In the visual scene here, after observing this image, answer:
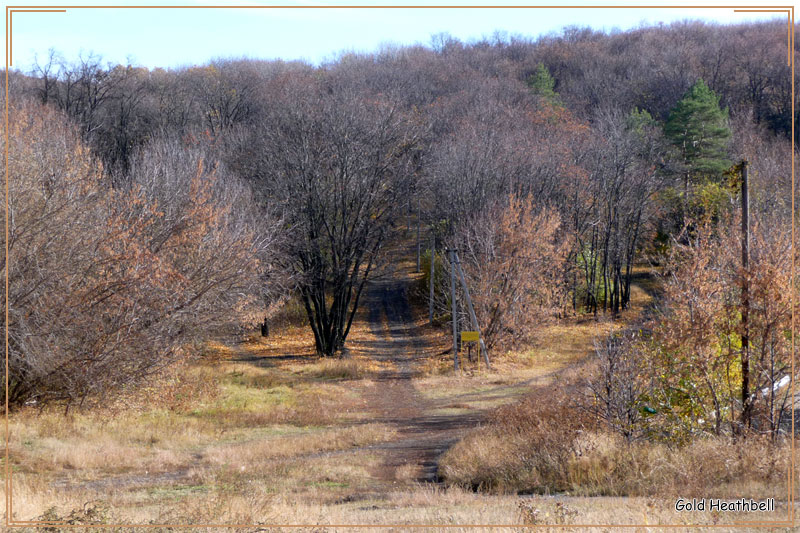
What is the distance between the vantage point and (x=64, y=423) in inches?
621

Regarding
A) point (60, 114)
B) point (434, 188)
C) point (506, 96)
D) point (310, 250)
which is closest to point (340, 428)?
point (310, 250)

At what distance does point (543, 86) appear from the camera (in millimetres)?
60656

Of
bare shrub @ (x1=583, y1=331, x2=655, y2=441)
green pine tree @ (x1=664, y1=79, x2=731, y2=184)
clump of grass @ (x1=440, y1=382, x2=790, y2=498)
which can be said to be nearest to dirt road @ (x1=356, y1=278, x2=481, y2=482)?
clump of grass @ (x1=440, y1=382, x2=790, y2=498)

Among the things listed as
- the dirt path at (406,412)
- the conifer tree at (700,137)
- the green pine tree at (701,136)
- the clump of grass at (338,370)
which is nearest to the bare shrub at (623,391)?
the dirt path at (406,412)

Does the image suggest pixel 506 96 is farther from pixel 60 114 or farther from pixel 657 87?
pixel 60 114

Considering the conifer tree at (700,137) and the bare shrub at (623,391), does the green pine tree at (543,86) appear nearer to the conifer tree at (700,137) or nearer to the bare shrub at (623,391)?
the conifer tree at (700,137)

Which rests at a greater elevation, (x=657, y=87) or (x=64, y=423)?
(x=657, y=87)

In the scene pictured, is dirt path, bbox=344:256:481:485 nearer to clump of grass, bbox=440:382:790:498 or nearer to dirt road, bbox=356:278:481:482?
dirt road, bbox=356:278:481:482

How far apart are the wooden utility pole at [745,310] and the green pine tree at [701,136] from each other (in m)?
36.2

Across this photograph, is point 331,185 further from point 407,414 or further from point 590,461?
point 590,461

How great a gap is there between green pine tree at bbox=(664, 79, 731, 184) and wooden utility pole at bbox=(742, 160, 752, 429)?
119ft

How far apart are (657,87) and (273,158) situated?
46573mm

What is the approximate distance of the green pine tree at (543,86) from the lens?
5925 cm

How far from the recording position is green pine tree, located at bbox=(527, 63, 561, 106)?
194 ft
